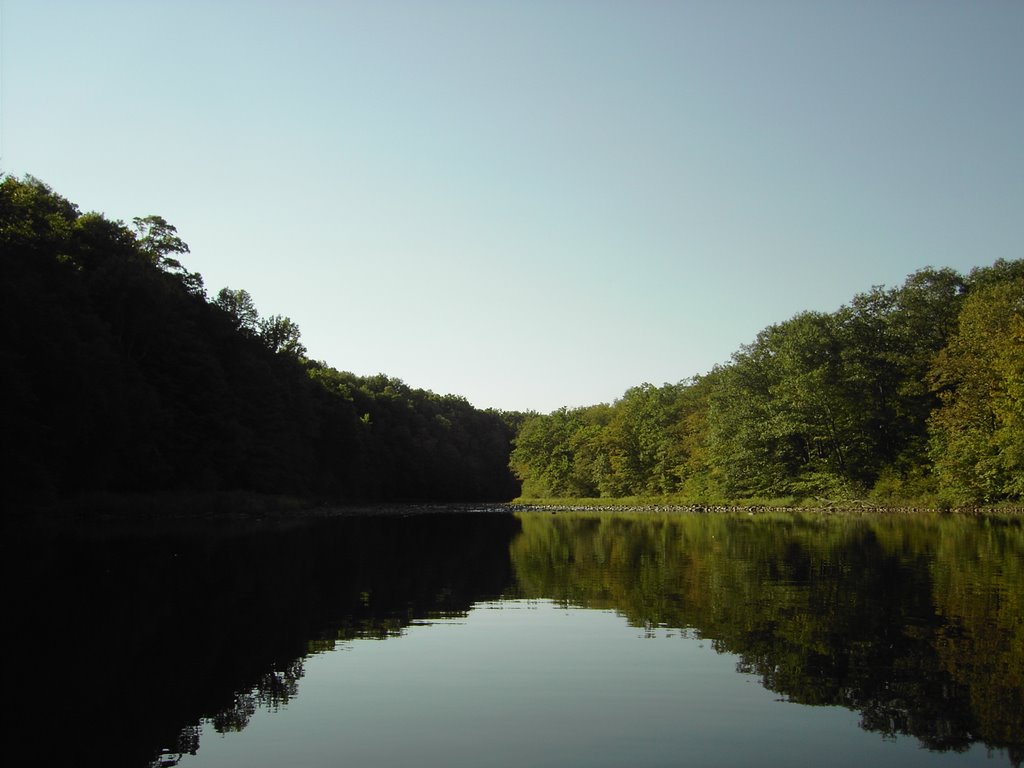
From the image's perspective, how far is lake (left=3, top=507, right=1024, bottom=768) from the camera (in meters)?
8.61

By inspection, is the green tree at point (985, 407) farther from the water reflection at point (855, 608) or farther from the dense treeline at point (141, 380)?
the dense treeline at point (141, 380)

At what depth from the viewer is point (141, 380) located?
5903 cm

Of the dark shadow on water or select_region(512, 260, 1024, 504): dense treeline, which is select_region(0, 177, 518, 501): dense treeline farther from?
select_region(512, 260, 1024, 504): dense treeline

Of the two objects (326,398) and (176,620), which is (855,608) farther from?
(326,398)

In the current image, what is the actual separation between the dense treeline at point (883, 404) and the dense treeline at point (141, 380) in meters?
45.0

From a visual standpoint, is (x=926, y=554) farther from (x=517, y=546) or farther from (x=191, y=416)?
(x=191, y=416)

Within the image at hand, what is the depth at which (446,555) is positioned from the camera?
32.3m

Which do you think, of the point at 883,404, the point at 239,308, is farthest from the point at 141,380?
the point at 883,404

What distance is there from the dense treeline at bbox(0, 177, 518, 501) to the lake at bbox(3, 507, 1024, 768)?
797 inches

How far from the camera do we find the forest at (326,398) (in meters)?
45.3

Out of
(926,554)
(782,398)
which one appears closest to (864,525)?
(926,554)

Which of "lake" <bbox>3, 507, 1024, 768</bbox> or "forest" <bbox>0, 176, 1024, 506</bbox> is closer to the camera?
"lake" <bbox>3, 507, 1024, 768</bbox>

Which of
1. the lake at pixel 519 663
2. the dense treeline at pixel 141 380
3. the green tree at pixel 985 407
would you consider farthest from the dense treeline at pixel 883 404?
the dense treeline at pixel 141 380

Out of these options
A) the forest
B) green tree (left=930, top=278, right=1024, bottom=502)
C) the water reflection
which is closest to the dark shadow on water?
the water reflection
